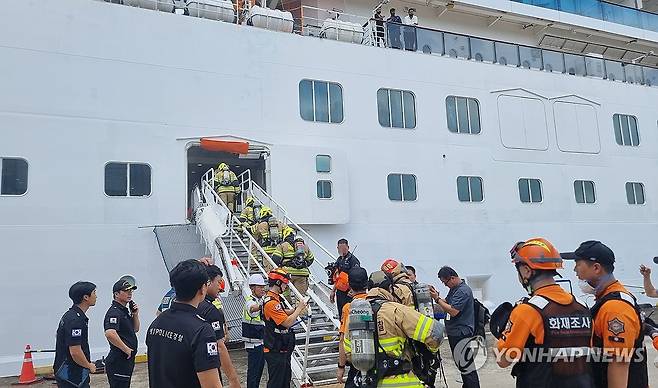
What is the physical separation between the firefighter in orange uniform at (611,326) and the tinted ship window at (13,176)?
8.28 meters

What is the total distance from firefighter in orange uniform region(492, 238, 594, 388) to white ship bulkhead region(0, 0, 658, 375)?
745cm

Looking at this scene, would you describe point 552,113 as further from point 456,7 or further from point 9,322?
point 9,322

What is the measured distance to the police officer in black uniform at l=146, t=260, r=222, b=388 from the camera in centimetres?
249

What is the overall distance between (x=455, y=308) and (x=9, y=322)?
6.64 m

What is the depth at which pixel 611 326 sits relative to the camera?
2645 millimetres

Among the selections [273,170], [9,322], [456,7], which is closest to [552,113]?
[456,7]

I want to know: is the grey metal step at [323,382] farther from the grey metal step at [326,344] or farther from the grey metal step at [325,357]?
the grey metal step at [326,344]

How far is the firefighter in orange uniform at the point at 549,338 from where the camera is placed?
2.50 meters

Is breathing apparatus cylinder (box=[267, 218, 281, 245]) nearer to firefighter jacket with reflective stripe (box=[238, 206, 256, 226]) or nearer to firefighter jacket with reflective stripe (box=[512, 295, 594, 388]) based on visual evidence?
firefighter jacket with reflective stripe (box=[238, 206, 256, 226])

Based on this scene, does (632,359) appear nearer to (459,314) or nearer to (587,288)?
(587,288)

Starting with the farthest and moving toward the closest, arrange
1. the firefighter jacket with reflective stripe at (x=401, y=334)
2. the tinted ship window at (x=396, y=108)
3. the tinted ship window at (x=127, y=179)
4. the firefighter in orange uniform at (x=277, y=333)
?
1. the tinted ship window at (x=396, y=108)
2. the tinted ship window at (x=127, y=179)
3. the firefighter in orange uniform at (x=277, y=333)
4. the firefighter jacket with reflective stripe at (x=401, y=334)

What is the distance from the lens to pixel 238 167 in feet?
44.2

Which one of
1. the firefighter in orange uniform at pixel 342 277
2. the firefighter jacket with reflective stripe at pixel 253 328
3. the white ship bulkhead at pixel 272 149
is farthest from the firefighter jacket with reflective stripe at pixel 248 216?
the firefighter jacket with reflective stripe at pixel 253 328

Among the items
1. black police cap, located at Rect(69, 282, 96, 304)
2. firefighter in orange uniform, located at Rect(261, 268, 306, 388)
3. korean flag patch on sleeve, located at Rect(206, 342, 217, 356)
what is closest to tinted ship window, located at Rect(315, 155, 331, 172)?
firefighter in orange uniform, located at Rect(261, 268, 306, 388)
